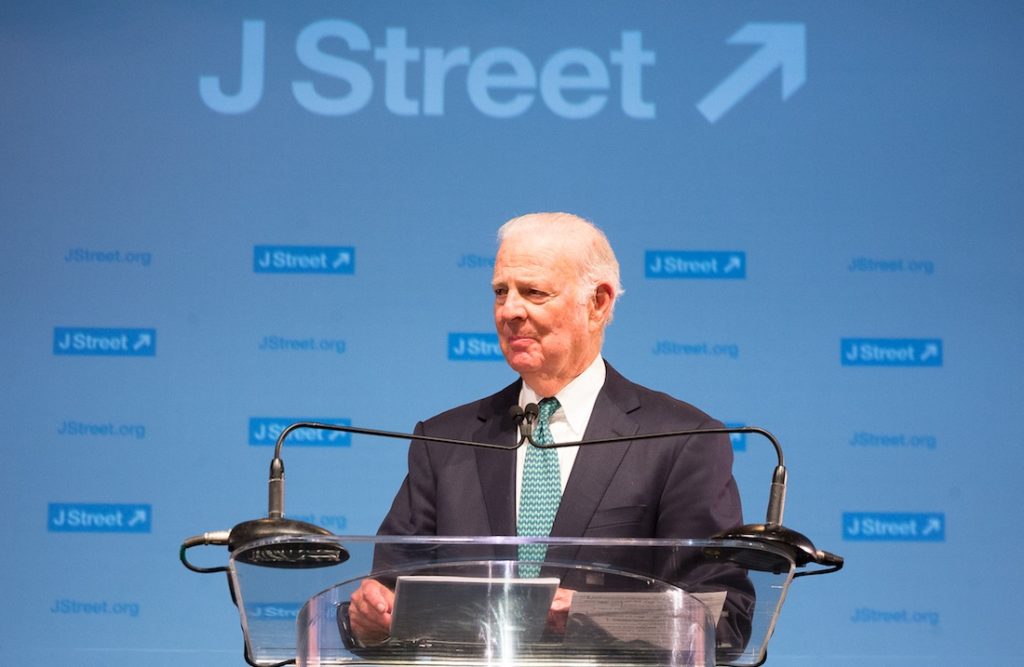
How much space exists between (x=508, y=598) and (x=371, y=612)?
183mm

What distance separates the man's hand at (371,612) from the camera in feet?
5.40

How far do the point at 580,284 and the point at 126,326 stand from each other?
1760 mm

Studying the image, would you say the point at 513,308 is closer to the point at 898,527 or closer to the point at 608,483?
the point at 608,483

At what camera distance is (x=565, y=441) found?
104 inches

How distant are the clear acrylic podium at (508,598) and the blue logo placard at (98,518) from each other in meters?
2.15

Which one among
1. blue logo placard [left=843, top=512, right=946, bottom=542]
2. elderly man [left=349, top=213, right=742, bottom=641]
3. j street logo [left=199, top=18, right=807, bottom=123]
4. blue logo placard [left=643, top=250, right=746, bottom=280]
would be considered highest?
j street logo [left=199, top=18, right=807, bottom=123]

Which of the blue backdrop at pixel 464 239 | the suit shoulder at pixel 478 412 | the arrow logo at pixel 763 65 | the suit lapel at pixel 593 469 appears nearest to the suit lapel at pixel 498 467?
the suit shoulder at pixel 478 412

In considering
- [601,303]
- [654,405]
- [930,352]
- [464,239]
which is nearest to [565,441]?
[654,405]

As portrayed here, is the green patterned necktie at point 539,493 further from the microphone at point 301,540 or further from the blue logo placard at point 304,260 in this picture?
the blue logo placard at point 304,260

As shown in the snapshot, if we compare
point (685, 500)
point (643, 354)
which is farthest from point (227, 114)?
point (685, 500)

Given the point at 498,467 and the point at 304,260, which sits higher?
the point at 304,260

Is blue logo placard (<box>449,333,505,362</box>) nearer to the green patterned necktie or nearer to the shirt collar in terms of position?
the shirt collar

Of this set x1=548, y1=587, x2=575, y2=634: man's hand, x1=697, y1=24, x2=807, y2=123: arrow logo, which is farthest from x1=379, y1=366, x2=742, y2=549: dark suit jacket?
x1=697, y1=24, x2=807, y2=123: arrow logo

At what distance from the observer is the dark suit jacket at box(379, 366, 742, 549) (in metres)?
2.48
